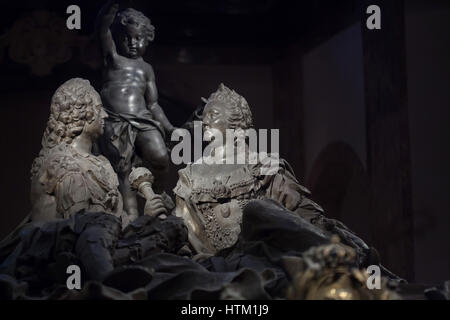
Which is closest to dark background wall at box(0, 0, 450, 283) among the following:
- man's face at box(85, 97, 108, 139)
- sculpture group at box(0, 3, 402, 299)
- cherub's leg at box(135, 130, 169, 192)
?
cherub's leg at box(135, 130, 169, 192)

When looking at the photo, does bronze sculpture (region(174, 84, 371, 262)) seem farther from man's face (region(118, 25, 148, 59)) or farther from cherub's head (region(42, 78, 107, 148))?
man's face (region(118, 25, 148, 59))

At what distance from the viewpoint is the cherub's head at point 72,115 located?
6.00 m

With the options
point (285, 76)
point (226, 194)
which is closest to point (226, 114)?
point (226, 194)

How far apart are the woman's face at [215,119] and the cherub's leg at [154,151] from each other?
72 centimetres

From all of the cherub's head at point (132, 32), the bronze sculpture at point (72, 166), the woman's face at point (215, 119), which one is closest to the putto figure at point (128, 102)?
A: the cherub's head at point (132, 32)

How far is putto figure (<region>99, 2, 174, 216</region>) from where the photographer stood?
7066 millimetres

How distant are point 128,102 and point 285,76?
3412mm

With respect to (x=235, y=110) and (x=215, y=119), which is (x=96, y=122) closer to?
(x=215, y=119)

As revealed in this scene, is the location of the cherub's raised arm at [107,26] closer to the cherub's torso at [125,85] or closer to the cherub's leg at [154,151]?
the cherub's torso at [125,85]

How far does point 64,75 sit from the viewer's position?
9992 mm

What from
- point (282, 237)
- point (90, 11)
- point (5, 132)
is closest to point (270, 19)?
point (90, 11)

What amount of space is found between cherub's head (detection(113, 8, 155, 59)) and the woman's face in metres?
1.05
